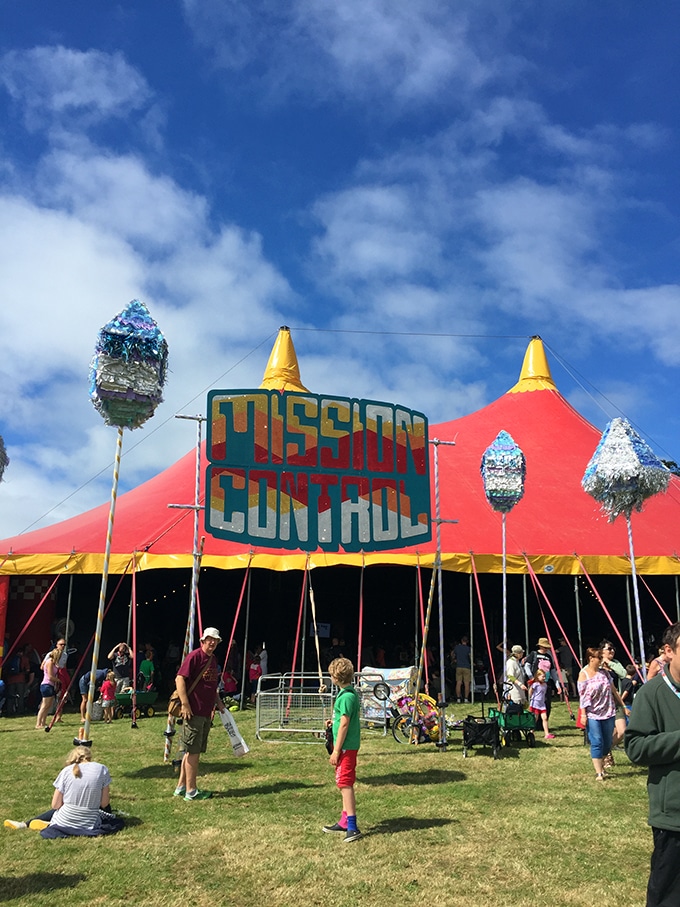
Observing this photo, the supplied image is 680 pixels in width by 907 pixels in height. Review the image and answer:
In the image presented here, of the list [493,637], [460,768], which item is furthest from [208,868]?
[493,637]

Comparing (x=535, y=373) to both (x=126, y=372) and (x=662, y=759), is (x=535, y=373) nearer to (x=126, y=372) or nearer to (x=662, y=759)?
(x=126, y=372)

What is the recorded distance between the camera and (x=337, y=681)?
16.1 feet

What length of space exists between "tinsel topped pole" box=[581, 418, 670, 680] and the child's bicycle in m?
2.78

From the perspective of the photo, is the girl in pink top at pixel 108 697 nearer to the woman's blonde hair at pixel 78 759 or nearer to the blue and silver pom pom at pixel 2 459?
the blue and silver pom pom at pixel 2 459

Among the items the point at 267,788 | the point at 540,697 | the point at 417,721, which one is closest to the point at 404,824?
the point at 267,788

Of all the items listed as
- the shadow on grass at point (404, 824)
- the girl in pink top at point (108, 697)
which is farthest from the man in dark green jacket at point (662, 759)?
the girl in pink top at point (108, 697)

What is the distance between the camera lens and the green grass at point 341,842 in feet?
12.3

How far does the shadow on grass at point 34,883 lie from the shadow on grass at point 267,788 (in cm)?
196

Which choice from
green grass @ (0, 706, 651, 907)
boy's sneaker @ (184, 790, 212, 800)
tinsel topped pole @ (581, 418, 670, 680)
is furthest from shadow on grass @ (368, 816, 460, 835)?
tinsel topped pole @ (581, 418, 670, 680)

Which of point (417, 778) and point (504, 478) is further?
point (504, 478)

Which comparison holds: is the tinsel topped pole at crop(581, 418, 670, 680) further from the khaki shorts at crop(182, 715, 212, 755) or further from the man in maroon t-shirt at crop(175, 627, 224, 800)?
the khaki shorts at crop(182, 715, 212, 755)

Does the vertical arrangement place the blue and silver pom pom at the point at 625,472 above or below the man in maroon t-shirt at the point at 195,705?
above

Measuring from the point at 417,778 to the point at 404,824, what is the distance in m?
1.58

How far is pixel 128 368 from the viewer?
22.4ft
